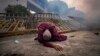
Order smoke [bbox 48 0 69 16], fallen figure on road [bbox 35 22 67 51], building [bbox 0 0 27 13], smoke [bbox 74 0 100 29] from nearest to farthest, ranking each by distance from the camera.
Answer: fallen figure on road [bbox 35 22 67 51] < building [bbox 0 0 27 13] < smoke [bbox 74 0 100 29] < smoke [bbox 48 0 69 16]

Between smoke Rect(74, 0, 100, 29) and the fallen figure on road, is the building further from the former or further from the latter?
smoke Rect(74, 0, 100, 29)

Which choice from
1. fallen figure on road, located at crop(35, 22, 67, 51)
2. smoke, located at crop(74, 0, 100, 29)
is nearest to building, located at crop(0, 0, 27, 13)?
fallen figure on road, located at crop(35, 22, 67, 51)

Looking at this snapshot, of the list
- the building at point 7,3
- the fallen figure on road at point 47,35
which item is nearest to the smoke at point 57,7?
the building at point 7,3

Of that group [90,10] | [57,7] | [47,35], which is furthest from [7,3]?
[90,10]

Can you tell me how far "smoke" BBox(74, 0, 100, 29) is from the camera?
5.10 meters

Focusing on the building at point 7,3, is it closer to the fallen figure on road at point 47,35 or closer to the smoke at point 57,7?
the smoke at point 57,7

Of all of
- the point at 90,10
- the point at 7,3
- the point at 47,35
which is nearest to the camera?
the point at 47,35

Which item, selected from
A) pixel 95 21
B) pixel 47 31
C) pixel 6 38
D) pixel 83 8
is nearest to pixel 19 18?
pixel 6 38

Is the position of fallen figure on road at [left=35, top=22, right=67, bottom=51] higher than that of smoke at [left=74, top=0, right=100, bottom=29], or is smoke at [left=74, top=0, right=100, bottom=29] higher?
smoke at [left=74, top=0, right=100, bottom=29]

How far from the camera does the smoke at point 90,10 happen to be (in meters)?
5.10

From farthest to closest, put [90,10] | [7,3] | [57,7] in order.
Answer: [90,10]
[57,7]
[7,3]

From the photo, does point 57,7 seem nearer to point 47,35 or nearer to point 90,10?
point 90,10

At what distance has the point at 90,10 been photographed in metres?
5.66

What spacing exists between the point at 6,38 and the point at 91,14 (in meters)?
3.31
